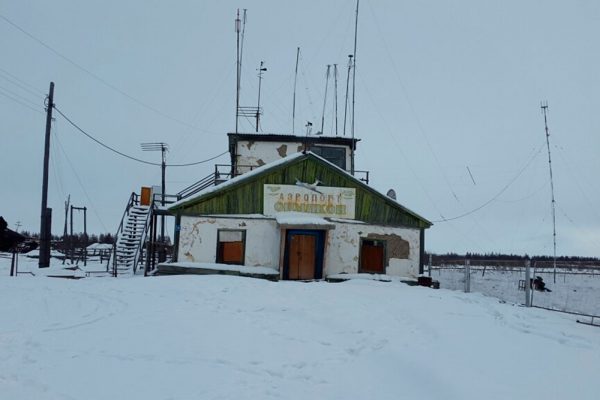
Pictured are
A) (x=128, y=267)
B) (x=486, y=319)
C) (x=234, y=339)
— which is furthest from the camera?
(x=128, y=267)

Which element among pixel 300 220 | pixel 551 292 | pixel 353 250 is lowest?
pixel 551 292

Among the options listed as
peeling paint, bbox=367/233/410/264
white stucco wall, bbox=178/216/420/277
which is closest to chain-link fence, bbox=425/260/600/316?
peeling paint, bbox=367/233/410/264

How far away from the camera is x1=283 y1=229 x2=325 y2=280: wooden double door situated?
1845cm

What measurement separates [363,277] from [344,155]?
8353 mm

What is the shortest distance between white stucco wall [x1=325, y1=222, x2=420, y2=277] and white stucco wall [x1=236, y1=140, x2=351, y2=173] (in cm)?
613

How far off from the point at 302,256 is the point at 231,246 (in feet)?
9.99

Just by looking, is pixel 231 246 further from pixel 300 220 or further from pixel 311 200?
pixel 311 200

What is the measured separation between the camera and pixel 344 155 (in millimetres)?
24344

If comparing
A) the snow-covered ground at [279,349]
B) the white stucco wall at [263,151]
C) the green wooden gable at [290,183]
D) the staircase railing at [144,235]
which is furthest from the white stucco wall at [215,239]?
the white stucco wall at [263,151]

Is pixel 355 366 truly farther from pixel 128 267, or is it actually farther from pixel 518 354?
pixel 128 267

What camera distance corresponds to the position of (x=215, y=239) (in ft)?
58.7

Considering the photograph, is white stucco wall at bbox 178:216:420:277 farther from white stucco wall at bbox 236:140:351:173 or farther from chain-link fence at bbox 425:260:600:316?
white stucco wall at bbox 236:140:351:173

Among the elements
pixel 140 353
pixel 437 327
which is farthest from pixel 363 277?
pixel 140 353

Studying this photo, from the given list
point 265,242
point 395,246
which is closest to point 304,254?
point 265,242
